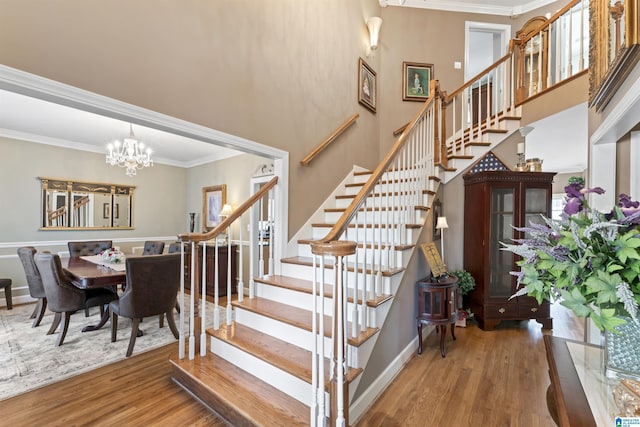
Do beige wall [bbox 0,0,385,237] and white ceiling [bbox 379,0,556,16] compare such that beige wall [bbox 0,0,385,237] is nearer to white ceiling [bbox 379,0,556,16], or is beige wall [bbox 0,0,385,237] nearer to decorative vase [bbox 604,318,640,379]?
white ceiling [bbox 379,0,556,16]

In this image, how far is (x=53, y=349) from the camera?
2854mm

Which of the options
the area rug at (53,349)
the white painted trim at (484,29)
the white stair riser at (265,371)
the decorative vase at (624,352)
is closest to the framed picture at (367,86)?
the white painted trim at (484,29)

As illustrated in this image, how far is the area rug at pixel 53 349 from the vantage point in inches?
92.7

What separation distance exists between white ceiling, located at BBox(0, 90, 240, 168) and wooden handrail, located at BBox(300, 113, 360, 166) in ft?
8.58

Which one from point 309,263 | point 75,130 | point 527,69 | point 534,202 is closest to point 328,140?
point 309,263

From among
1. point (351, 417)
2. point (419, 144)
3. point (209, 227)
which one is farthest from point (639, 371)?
point (209, 227)

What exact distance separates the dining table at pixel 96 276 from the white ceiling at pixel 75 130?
1974 mm

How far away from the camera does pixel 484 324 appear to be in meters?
3.31

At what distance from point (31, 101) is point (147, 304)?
301 centimetres

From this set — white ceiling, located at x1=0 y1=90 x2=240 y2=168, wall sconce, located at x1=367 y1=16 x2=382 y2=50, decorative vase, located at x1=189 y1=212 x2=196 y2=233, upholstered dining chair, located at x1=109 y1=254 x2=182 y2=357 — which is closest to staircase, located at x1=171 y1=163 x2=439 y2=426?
upholstered dining chair, located at x1=109 y1=254 x2=182 y2=357

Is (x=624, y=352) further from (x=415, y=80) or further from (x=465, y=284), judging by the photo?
(x=415, y=80)

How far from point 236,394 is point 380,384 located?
3.38 ft

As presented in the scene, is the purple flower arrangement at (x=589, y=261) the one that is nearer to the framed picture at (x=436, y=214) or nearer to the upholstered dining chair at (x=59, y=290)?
the framed picture at (x=436, y=214)

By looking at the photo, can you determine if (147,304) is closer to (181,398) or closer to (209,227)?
(181,398)
